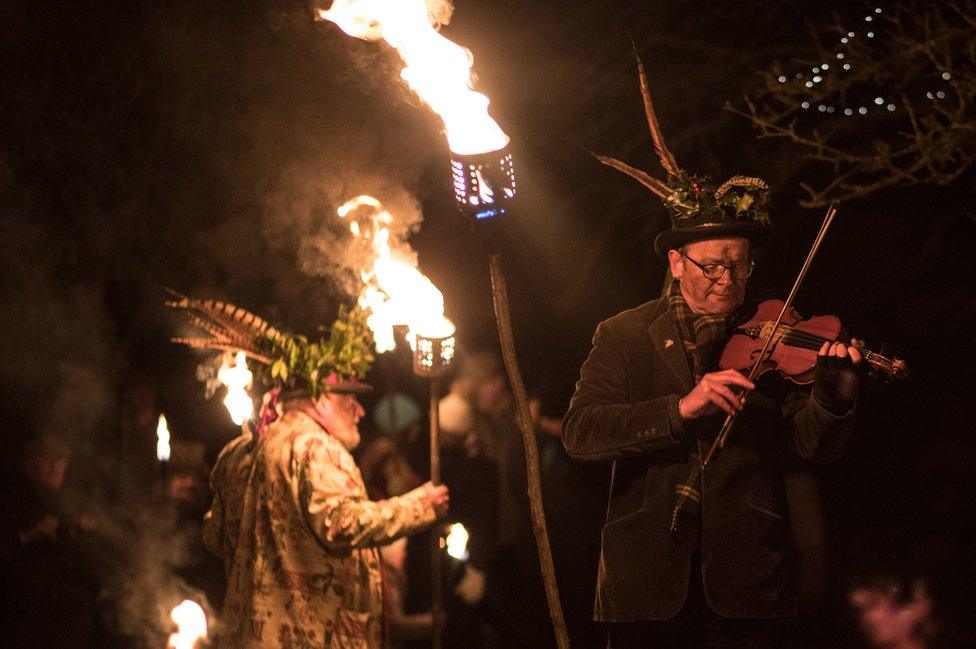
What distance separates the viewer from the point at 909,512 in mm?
8062

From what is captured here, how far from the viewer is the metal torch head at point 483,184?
4746 millimetres

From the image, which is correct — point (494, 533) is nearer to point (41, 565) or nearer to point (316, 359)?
point (316, 359)

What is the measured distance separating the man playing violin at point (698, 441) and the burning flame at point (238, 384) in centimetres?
264

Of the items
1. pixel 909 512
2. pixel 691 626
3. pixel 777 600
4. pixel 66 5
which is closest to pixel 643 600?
pixel 691 626

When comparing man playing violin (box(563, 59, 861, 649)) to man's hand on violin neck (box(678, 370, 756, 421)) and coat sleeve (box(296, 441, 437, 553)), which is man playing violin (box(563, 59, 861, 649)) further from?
coat sleeve (box(296, 441, 437, 553))

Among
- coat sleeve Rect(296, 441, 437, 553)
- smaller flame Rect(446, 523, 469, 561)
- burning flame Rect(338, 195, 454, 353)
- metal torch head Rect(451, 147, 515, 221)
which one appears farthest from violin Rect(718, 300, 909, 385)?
smaller flame Rect(446, 523, 469, 561)

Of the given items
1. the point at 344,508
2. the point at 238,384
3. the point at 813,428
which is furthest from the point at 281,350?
the point at 813,428

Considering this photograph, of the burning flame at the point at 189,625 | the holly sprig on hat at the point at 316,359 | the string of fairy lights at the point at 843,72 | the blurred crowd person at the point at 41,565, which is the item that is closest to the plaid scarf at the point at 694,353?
the holly sprig on hat at the point at 316,359

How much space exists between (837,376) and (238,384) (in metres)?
3.68

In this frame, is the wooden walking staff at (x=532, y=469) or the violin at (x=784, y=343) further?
the wooden walking staff at (x=532, y=469)

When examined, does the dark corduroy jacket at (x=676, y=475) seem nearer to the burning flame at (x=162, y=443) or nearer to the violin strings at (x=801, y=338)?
the violin strings at (x=801, y=338)

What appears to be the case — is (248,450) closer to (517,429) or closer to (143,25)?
(517,429)

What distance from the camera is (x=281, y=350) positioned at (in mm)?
6117

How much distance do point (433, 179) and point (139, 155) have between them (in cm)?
336
